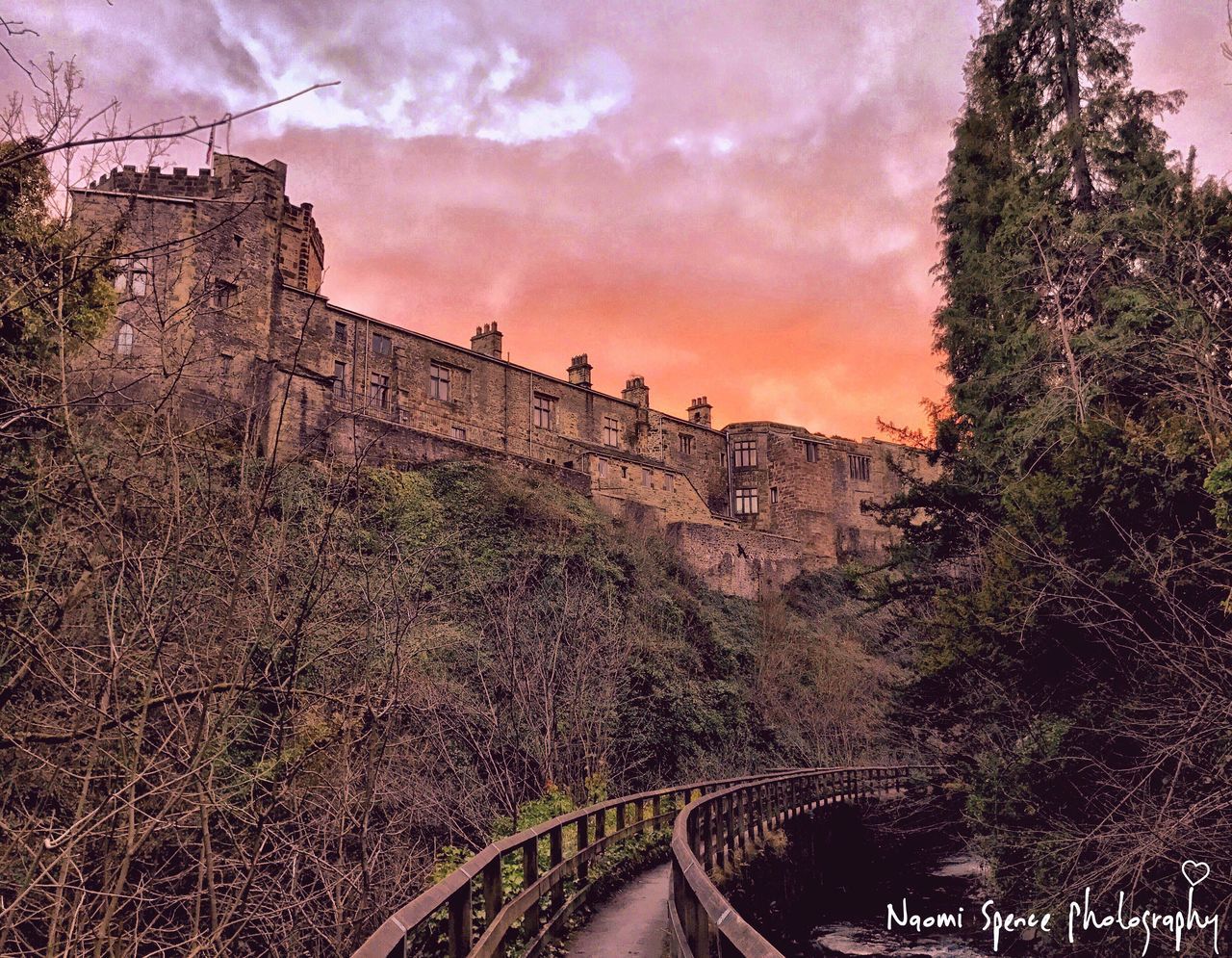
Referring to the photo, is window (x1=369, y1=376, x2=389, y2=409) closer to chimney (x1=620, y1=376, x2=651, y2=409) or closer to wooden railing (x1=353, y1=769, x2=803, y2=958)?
chimney (x1=620, y1=376, x2=651, y2=409)

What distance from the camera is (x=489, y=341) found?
46.2 metres

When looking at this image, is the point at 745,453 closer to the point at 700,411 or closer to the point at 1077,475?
the point at 700,411

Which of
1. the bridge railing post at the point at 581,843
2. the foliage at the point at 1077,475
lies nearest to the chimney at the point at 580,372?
the foliage at the point at 1077,475

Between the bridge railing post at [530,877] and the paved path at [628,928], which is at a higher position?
the bridge railing post at [530,877]

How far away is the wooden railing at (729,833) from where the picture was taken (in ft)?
11.5

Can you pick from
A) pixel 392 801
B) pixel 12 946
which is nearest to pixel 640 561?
pixel 392 801

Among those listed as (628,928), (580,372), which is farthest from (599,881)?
(580,372)

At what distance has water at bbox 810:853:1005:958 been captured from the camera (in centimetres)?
1655

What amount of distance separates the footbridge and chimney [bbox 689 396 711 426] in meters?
35.8

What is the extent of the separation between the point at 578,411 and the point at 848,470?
68.2 feet

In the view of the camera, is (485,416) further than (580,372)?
No

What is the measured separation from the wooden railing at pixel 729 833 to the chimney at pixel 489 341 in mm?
26964

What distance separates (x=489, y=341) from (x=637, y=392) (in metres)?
9.59

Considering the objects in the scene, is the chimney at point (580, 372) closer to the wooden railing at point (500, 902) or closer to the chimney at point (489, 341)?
the chimney at point (489, 341)
